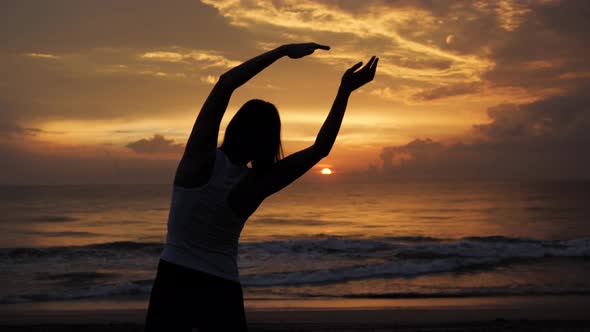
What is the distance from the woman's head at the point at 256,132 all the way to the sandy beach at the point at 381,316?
7.17 m

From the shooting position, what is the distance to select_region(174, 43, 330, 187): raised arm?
5.85ft

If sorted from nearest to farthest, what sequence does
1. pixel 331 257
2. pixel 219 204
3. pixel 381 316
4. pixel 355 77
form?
pixel 219 204 → pixel 355 77 → pixel 381 316 → pixel 331 257

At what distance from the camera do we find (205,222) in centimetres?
191

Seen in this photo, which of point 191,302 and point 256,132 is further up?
point 256,132

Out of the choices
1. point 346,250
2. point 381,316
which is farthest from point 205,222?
point 346,250

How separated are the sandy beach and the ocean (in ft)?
3.02

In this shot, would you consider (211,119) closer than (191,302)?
Yes

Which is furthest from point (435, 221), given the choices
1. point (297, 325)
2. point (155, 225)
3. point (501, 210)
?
point (297, 325)

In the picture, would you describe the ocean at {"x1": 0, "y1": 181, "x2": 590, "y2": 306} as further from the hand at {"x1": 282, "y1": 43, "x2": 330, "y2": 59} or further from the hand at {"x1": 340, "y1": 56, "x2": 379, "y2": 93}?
the hand at {"x1": 282, "y1": 43, "x2": 330, "y2": 59}

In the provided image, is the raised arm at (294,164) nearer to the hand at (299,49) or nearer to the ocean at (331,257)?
the hand at (299,49)

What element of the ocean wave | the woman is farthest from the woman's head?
the ocean wave

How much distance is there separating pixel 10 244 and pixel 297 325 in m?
19.9

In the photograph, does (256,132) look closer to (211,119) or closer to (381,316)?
(211,119)

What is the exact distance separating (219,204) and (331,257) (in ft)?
61.2
